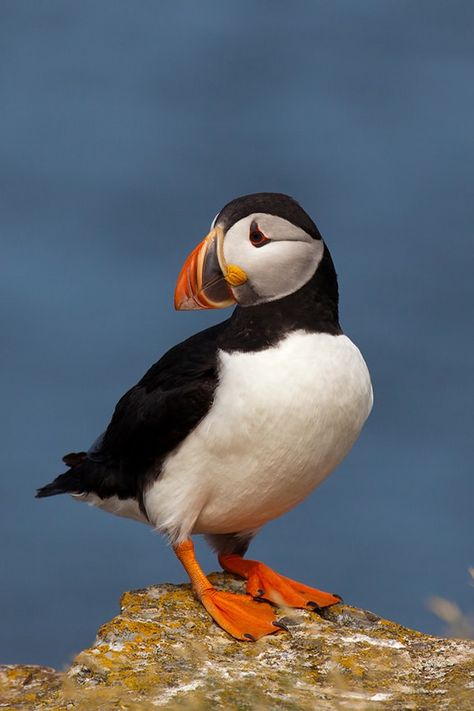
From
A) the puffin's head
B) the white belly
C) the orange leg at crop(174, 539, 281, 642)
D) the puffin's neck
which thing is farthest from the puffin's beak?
the orange leg at crop(174, 539, 281, 642)

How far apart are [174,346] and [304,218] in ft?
3.36

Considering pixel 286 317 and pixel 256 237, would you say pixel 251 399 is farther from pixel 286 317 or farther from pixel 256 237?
pixel 256 237

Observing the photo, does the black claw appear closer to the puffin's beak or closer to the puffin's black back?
the puffin's black back

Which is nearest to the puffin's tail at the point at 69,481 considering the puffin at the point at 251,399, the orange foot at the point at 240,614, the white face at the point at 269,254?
the puffin at the point at 251,399

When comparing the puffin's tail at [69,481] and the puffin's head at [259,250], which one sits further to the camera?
the puffin's tail at [69,481]

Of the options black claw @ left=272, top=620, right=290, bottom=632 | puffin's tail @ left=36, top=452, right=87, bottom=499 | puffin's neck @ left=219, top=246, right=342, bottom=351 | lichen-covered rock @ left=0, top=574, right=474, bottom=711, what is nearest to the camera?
lichen-covered rock @ left=0, top=574, right=474, bottom=711

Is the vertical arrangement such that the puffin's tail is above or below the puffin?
above

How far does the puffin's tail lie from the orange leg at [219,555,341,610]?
2.85 feet

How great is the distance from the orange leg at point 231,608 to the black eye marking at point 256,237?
1.46 metres

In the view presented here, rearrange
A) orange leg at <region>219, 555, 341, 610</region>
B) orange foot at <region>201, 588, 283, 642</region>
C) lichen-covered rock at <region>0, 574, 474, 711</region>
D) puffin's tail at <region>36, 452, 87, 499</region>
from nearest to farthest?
lichen-covered rock at <region>0, 574, 474, 711</region>
orange foot at <region>201, 588, 283, 642</region>
orange leg at <region>219, 555, 341, 610</region>
puffin's tail at <region>36, 452, 87, 499</region>

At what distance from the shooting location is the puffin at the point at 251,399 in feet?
17.9

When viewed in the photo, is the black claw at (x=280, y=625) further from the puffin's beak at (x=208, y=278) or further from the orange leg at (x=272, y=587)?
the puffin's beak at (x=208, y=278)

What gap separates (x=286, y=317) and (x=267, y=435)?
57 cm

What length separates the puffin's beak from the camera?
5652mm
